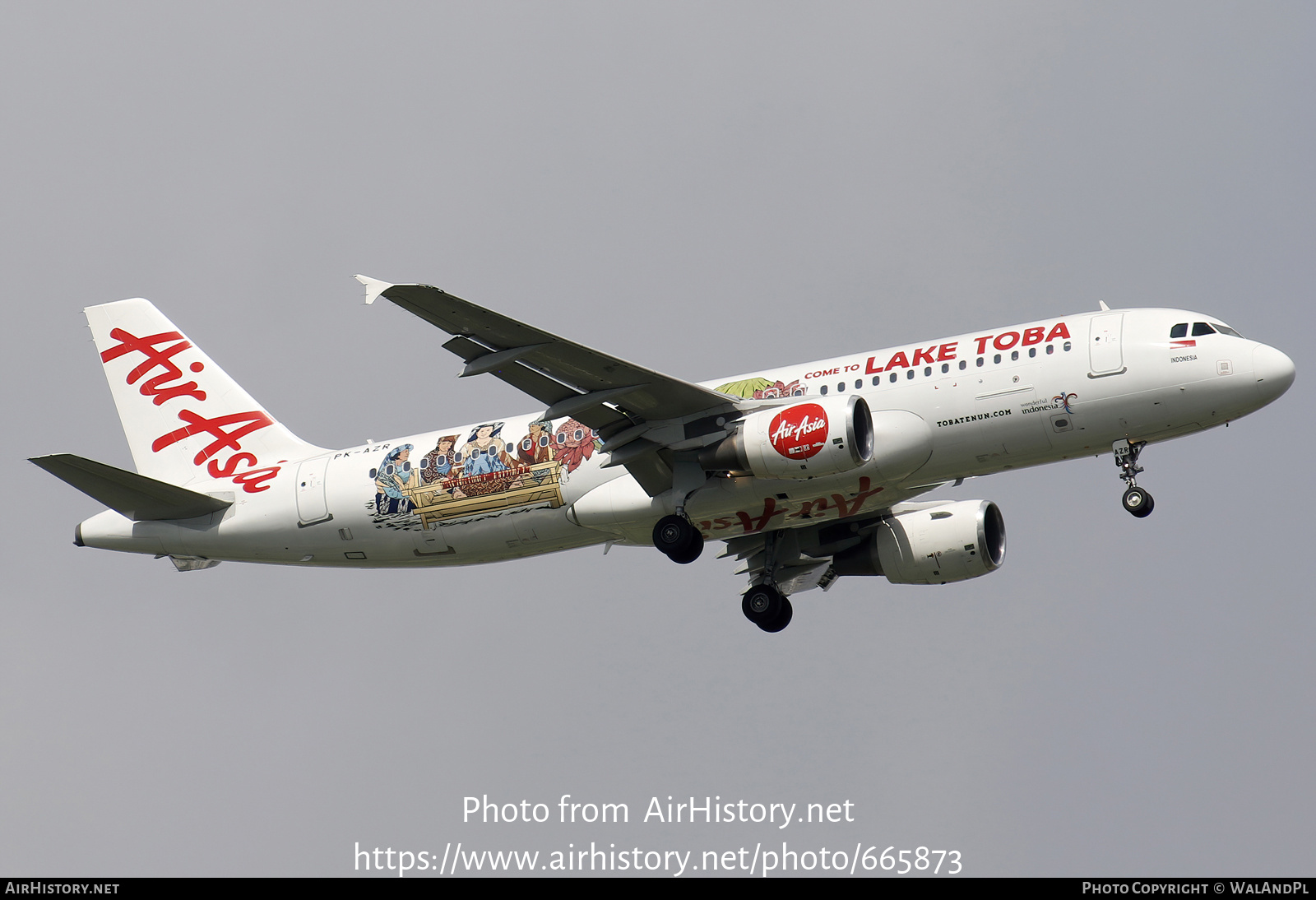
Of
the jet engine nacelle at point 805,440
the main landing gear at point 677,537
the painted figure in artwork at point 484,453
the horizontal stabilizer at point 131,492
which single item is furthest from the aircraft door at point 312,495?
the jet engine nacelle at point 805,440

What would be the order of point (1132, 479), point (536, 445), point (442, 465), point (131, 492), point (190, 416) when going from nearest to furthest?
1. point (1132, 479)
2. point (536, 445)
3. point (442, 465)
4. point (131, 492)
5. point (190, 416)

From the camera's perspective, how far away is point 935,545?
39000 millimetres

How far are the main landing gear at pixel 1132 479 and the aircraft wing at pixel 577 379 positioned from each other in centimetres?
838

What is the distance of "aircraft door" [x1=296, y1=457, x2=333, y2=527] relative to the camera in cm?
3819

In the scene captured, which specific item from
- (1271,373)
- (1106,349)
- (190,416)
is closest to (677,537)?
(1106,349)

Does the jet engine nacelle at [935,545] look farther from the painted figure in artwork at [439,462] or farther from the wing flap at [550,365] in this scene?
the painted figure in artwork at [439,462]

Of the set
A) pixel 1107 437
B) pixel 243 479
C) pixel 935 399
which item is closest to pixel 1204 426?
pixel 1107 437

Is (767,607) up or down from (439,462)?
down

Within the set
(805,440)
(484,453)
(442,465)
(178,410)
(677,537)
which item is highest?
(178,410)

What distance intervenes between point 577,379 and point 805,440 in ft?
16.6

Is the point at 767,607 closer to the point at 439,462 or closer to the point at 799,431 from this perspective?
the point at 799,431

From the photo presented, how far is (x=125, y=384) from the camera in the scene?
4297 centimetres

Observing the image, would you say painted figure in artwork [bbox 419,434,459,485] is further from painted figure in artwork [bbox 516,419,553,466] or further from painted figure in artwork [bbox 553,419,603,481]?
painted figure in artwork [bbox 553,419,603,481]

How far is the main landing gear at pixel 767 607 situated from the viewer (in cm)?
3953
